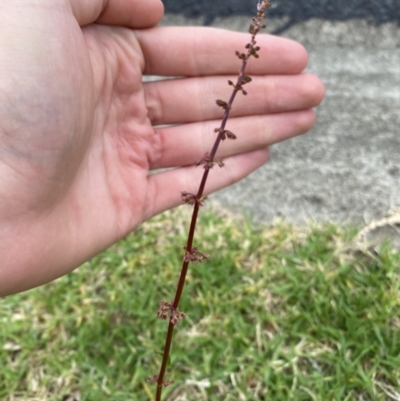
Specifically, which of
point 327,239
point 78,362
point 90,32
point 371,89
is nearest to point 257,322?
point 327,239

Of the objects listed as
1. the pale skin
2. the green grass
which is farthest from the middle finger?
the green grass

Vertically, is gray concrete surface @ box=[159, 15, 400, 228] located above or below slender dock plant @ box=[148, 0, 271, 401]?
below

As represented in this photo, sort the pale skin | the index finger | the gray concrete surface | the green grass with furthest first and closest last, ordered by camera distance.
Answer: the gray concrete surface < the index finger < the green grass < the pale skin

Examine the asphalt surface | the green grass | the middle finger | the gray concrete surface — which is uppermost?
the asphalt surface

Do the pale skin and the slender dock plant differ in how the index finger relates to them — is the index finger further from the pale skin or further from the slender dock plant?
the slender dock plant

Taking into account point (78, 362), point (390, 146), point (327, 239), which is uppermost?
point (390, 146)

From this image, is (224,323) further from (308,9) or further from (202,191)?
(308,9)

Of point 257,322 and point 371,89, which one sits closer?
point 257,322

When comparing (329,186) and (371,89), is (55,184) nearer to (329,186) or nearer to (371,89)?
(329,186)
